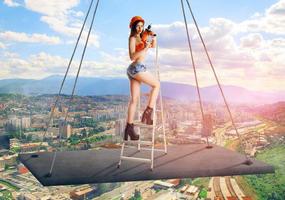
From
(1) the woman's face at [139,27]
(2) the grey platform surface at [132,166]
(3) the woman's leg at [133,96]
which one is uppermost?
(1) the woman's face at [139,27]

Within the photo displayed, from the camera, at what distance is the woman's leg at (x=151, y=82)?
10.0ft

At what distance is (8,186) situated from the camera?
16281mm

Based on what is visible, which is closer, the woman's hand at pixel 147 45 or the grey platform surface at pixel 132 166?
the grey platform surface at pixel 132 166

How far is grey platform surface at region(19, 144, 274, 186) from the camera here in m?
2.65

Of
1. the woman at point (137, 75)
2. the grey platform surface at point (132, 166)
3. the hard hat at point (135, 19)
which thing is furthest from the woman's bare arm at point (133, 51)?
the grey platform surface at point (132, 166)

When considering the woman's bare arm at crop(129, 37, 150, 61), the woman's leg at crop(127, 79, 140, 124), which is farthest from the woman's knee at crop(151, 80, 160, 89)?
the woman's bare arm at crop(129, 37, 150, 61)

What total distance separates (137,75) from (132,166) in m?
0.79

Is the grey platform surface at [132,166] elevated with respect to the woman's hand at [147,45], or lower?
lower

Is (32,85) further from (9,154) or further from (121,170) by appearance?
(121,170)

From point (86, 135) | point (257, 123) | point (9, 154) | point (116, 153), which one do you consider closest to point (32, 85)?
point (9, 154)

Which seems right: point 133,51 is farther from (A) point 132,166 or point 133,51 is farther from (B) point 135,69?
(A) point 132,166

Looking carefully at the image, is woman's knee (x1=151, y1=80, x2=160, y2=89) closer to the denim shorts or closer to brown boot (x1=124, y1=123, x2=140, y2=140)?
the denim shorts

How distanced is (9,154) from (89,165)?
15.0 m

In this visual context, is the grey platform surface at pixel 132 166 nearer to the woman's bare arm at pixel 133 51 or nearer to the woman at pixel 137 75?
the woman at pixel 137 75
